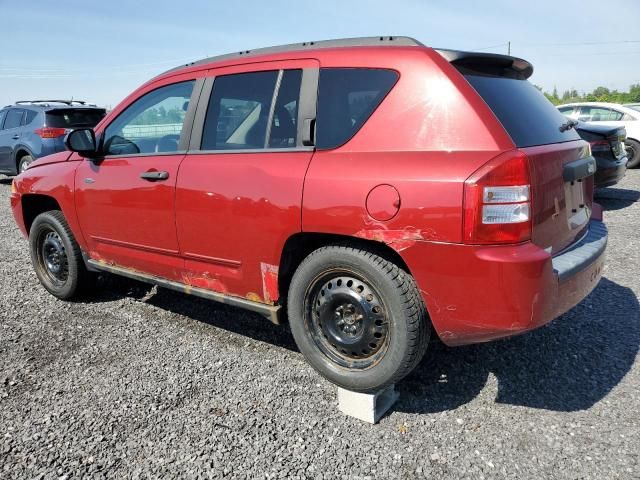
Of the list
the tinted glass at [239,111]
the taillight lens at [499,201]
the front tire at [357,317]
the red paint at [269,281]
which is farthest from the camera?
the tinted glass at [239,111]

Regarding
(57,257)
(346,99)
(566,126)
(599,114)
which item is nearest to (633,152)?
(599,114)

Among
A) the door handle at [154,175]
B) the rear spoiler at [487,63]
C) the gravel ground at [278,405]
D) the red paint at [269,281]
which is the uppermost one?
the rear spoiler at [487,63]

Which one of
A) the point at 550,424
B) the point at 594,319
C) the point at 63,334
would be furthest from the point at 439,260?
the point at 63,334

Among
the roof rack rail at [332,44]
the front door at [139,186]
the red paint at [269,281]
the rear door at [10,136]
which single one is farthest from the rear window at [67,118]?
the red paint at [269,281]

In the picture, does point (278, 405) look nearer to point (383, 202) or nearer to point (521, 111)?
point (383, 202)

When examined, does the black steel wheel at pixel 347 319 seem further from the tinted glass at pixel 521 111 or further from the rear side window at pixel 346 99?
the tinted glass at pixel 521 111

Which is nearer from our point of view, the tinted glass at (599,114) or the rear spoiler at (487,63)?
the rear spoiler at (487,63)

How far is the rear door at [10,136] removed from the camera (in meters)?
10.5

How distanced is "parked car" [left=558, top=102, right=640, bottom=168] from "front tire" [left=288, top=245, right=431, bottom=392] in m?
10.1

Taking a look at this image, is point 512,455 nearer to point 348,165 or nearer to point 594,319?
point 348,165

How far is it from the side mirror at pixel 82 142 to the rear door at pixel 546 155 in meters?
2.75

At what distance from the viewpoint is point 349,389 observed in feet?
8.71

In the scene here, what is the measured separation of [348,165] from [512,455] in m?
1.59

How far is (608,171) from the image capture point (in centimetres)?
716
